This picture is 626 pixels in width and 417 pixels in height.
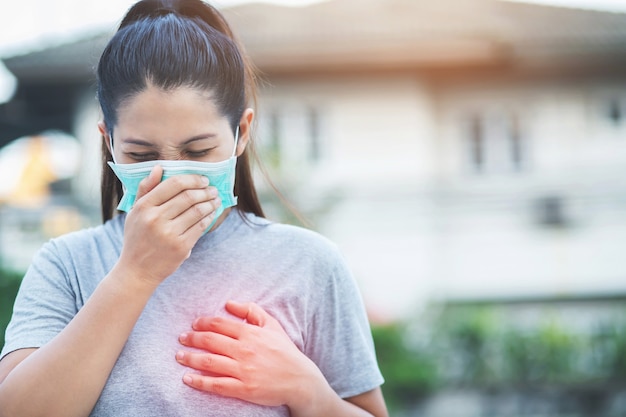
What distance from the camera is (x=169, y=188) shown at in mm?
1452

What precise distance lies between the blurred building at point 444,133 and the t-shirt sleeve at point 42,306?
8.57 meters

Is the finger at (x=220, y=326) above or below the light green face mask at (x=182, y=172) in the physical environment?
below

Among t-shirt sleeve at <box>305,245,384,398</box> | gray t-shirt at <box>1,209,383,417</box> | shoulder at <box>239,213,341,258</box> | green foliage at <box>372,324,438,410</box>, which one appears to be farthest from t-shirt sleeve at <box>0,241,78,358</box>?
green foliage at <box>372,324,438,410</box>

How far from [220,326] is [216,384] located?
123mm

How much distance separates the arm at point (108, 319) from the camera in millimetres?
1385

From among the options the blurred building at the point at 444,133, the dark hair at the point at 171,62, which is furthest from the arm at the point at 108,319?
the blurred building at the point at 444,133

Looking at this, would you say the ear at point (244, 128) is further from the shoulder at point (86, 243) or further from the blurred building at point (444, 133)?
the blurred building at point (444, 133)

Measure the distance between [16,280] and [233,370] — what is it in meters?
5.33

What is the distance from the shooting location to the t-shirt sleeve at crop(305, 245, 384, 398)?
1659 millimetres

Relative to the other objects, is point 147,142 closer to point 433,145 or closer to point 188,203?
point 188,203

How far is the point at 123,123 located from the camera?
1529 millimetres

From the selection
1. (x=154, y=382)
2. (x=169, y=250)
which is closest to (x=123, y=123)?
(x=169, y=250)

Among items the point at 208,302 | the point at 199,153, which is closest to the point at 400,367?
the point at 208,302

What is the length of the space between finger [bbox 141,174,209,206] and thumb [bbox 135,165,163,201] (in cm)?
2
